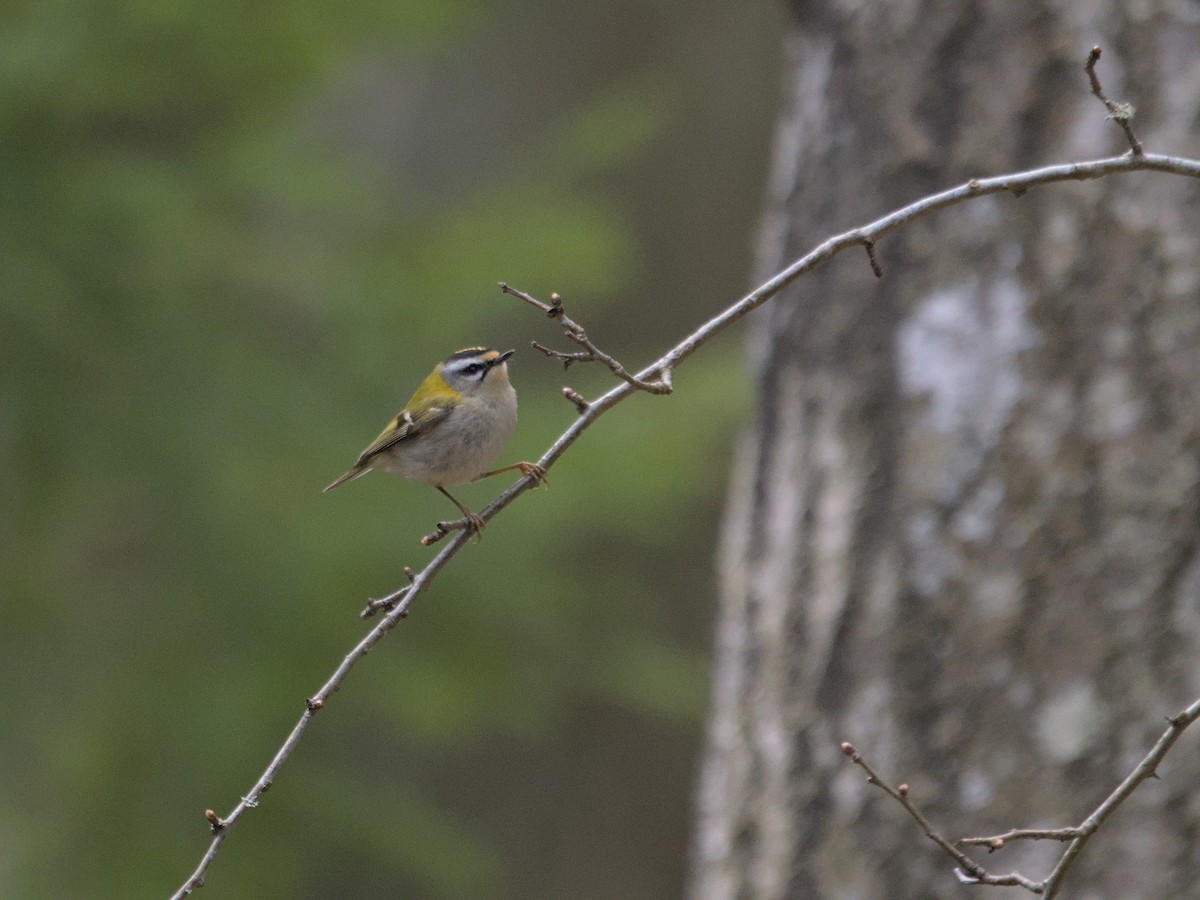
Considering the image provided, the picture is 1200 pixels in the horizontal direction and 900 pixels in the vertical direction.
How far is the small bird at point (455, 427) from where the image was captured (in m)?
3.18

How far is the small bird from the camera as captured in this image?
3.18 meters

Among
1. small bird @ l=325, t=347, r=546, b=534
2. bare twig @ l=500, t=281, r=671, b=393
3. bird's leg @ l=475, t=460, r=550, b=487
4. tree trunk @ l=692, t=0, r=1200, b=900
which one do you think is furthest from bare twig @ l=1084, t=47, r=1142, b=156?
small bird @ l=325, t=347, r=546, b=534

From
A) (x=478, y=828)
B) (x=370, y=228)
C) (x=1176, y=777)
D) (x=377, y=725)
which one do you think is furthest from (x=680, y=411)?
(x=478, y=828)

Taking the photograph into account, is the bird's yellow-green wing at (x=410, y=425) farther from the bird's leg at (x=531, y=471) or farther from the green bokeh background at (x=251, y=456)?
the green bokeh background at (x=251, y=456)

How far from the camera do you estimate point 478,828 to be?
8625mm

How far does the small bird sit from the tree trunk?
2.84ft

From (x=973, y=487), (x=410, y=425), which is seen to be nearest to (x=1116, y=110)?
(x=973, y=487)

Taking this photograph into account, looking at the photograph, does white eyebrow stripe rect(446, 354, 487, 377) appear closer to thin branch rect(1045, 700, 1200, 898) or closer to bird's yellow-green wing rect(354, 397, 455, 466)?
bird's yellow-green wing rect(354, 397, 455, 466)

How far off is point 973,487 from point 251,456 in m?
2.80

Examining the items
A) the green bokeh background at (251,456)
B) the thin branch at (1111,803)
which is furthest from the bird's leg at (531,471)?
the green bokeh background at (251,456)

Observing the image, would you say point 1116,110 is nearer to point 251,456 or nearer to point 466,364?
point 466,364

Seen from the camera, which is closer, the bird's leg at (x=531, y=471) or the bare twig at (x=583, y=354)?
the bare twig at (x=583, y=354)

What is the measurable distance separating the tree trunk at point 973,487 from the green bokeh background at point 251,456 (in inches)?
65.7

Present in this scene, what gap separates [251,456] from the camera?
5.12 meters
